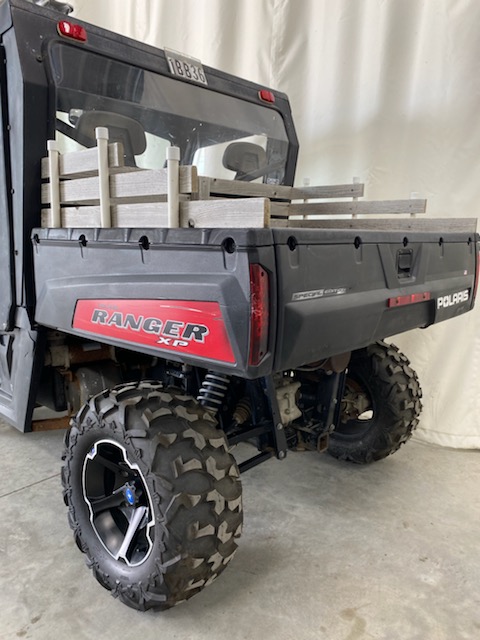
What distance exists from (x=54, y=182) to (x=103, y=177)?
0.33 m

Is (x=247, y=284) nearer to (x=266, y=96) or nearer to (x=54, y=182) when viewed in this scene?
(x=54, y=182)

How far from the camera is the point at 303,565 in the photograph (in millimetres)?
2021

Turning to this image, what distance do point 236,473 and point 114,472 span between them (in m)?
0.55

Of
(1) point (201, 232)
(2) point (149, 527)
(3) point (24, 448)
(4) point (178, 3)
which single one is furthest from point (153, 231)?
(4) point (178, 3)

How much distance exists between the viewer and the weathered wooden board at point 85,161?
1.69 meters

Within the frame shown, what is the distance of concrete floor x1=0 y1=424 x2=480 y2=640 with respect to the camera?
1725 mm

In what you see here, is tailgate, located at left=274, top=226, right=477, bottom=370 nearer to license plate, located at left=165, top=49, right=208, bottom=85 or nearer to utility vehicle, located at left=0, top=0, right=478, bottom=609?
utility vehicle, located at left=0, top=0, right=478, bottom=609

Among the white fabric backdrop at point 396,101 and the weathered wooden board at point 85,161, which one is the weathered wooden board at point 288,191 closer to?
the weathered wooden board at point 85,161

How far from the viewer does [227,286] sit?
1318mm

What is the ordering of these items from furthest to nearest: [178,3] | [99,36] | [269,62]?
[178,3] < [269,62] < [99,36]

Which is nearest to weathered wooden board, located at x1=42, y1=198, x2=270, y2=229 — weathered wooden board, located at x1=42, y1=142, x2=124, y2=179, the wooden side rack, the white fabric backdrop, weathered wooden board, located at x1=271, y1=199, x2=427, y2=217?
the wooden side rack

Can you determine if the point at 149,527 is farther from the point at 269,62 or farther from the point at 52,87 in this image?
the point at 269,62

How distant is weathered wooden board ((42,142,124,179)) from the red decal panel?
450 millimetres

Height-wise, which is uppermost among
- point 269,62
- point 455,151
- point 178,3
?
point 178,3
